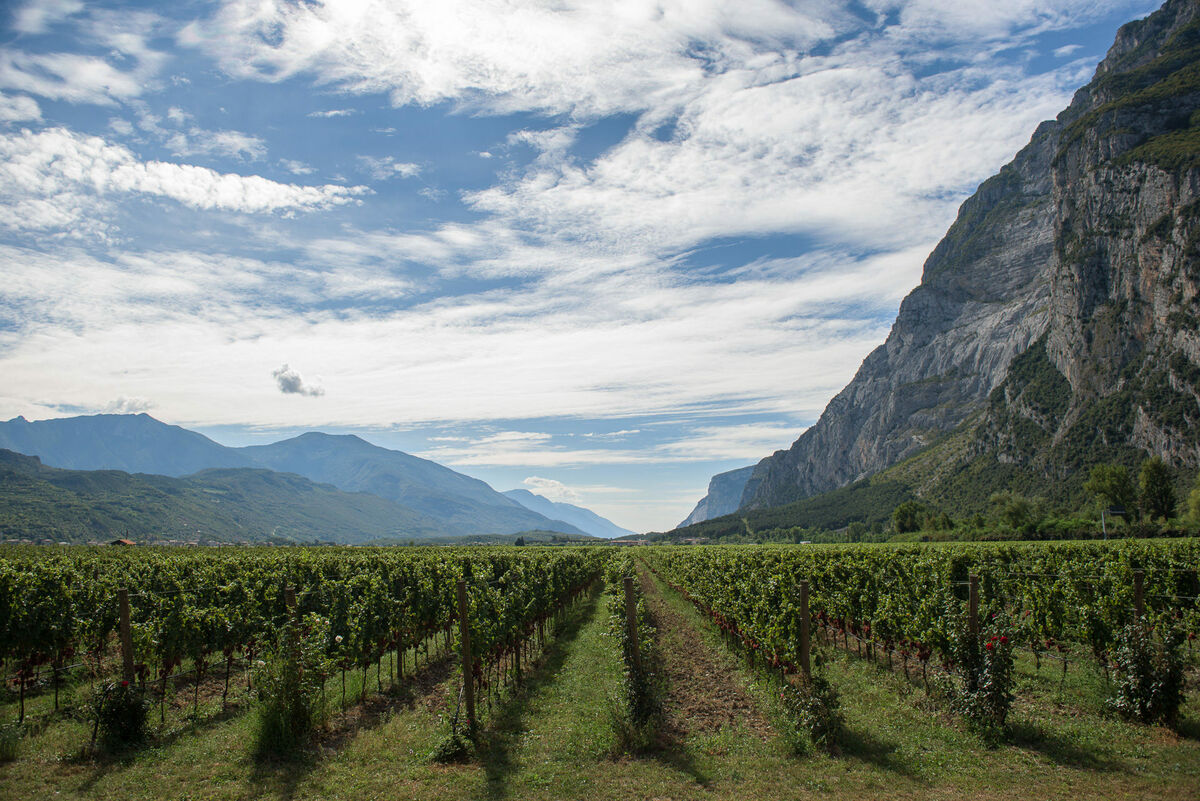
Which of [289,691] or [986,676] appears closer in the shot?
[986,676]

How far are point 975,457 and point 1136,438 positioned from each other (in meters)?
49.6

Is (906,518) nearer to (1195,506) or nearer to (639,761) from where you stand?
(1195,506)

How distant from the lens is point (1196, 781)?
7.39m

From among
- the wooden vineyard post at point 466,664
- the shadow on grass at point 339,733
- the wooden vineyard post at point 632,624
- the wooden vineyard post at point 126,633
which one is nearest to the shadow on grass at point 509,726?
the wooden vineyard post at point 466,664

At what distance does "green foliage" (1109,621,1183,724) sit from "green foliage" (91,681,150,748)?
53.4 ft

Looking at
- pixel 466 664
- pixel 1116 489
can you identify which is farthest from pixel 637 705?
pixel 1116 489

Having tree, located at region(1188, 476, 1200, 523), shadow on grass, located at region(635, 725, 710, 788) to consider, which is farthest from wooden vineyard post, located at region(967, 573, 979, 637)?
tree, located at region(1188, 476, 1200, 523)

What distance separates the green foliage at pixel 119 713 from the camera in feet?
30.3

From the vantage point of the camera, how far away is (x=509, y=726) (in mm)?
11055

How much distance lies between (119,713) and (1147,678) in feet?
54.5

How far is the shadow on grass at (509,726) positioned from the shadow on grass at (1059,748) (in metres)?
7.94

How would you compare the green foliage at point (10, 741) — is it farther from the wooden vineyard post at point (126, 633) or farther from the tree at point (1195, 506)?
the tree at point (1195, 506)

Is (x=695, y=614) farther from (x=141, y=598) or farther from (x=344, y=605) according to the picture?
(x=141, y=598)

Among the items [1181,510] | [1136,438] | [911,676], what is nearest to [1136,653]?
[911,676]
